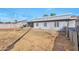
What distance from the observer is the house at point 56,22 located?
2.02 meters

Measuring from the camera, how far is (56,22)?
2.03 metres

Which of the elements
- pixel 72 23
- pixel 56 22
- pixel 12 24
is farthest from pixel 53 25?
pixel 12 24

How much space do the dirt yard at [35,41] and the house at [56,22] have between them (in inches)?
2.7

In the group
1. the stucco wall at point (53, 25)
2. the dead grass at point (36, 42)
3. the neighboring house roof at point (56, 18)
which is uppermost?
the neighboring house roof at point (56, 18)

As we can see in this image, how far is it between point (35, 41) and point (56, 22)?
0.37 meters

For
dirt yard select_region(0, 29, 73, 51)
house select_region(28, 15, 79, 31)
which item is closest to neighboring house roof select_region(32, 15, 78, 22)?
house select_region(28, 15, 79, 31)

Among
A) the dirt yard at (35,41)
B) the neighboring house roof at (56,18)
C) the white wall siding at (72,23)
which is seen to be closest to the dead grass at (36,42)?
the dirt yard at (35,41)

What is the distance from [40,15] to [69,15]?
0.38 m

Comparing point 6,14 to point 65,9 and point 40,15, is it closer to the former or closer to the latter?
point 40,15

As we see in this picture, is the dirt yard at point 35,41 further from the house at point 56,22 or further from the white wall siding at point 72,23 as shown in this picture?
the white wall siding at point 72,23

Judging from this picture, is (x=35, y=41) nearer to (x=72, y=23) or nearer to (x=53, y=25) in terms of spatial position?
(x=53, y=25)
